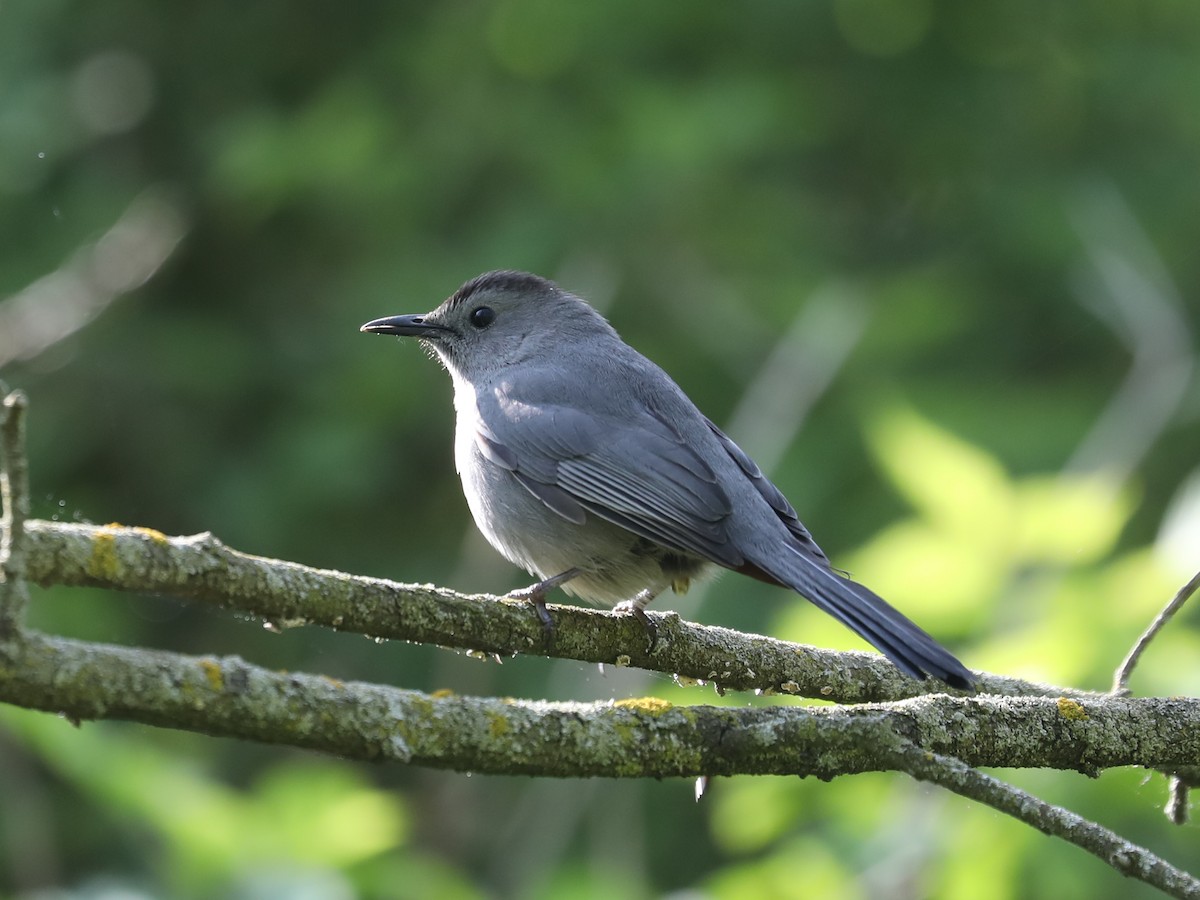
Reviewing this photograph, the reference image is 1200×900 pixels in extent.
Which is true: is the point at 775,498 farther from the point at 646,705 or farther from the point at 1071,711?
the point at 646,705

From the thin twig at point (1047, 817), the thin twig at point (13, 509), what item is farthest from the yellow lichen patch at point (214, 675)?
the thin twig at point (1047, 817)

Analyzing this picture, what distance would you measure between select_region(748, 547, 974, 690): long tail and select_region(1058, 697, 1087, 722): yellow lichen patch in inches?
7.3

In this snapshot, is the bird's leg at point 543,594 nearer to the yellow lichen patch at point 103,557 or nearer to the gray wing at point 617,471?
the gray wing at point 617,471

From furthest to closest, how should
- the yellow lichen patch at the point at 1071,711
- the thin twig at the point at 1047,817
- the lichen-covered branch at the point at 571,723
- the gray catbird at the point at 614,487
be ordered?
the gray catbird at the point at 614,487 → the yellow lichen patch at the point at 1071,711 → the thin twig at the point at 1047,817 → the lichen-covered branch at the point at 571,723

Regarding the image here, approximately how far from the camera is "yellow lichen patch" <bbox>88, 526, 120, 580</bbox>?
219 cm

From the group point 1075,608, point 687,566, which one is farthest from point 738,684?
point 1075,608

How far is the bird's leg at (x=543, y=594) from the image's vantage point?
9.83 feet

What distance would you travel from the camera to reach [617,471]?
14.1 ft

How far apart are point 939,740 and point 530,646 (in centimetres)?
84

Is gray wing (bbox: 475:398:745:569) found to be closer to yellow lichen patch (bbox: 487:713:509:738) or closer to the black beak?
the black beak

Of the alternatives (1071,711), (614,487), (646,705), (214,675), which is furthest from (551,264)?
(214,675)

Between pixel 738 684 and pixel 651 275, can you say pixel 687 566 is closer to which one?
pixel 738 684

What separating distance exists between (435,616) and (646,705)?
1.48 feet

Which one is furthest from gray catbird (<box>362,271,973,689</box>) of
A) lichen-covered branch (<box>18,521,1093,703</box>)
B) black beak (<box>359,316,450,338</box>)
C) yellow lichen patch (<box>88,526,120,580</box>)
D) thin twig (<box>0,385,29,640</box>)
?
thin twig (<box>0,385,29,640</box>)
